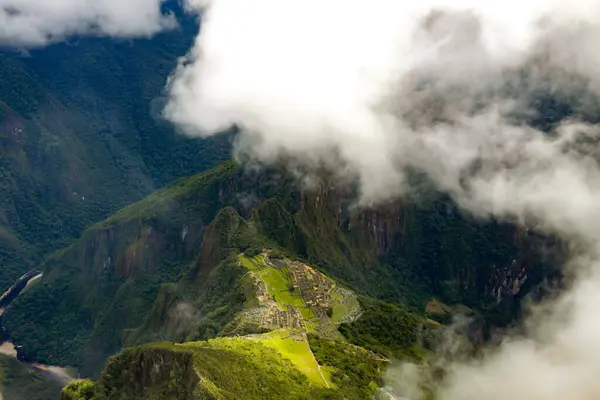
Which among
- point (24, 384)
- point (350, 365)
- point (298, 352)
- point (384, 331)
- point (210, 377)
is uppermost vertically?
point (384, 331)

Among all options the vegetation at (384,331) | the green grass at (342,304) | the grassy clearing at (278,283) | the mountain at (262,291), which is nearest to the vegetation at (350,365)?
the mountain at (262,291)

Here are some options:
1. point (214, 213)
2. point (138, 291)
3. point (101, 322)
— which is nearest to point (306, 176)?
point (214, 213)

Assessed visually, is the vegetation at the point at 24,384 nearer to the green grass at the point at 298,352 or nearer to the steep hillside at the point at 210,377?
the green grass at the point at 298,352

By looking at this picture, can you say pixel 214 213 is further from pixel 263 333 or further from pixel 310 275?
pixel 263 333

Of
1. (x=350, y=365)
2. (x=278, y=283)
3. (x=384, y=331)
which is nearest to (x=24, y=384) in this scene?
(x=278, y=283)

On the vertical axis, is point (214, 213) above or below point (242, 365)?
above

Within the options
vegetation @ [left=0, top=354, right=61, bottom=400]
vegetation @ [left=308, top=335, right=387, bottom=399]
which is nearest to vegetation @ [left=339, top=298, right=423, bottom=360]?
vegetation @ [left=308, top=335, right=387, bottom=399]

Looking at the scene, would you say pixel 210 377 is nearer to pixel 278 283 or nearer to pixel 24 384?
pixel 278 283

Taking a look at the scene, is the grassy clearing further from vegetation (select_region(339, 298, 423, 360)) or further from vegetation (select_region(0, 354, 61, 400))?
vegetation (select_region(0, 354, 61, 400))
